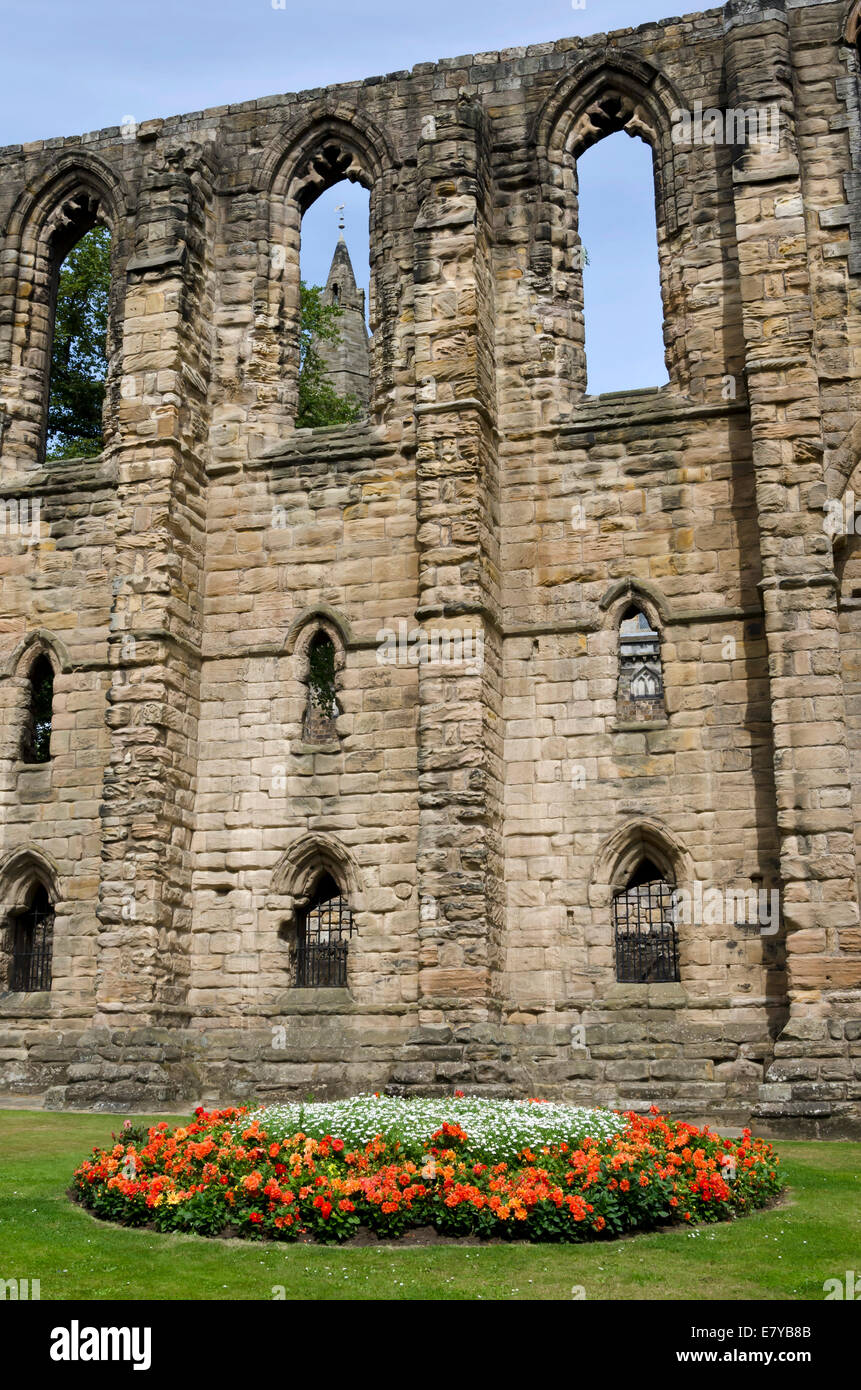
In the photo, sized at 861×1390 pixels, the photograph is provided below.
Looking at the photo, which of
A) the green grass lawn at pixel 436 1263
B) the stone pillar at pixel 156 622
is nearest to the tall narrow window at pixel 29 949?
the stone pillar at pixel 156 622

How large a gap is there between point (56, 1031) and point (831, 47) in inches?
633

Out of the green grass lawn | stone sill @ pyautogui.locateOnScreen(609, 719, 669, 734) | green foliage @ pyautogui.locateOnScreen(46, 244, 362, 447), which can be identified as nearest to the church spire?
green foliage @ pyautogui.locateOnScreen(46, 244, 362, 447)

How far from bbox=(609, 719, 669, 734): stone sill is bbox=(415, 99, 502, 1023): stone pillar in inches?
57.1

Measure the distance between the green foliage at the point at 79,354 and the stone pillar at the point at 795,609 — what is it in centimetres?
1566

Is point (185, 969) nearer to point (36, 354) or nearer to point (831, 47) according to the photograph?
point (36, 354)

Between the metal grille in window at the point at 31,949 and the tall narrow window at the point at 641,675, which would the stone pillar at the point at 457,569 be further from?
the tall narrow window at the point at 641,675

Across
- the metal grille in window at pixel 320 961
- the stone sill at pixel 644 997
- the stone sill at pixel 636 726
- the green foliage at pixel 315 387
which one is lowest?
the stone sill at pixel 644 997

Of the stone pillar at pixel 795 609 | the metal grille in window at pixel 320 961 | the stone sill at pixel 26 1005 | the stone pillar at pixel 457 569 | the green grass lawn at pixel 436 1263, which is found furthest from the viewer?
the stone sill at pixel 26 1005

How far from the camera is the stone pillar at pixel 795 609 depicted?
1438 centimetres

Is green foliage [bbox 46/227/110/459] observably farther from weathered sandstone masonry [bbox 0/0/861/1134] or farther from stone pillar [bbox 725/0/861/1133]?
stone pillar [bbox 725/0/861/1133]

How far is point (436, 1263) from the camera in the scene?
26.2 ft

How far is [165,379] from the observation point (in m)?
18.6
